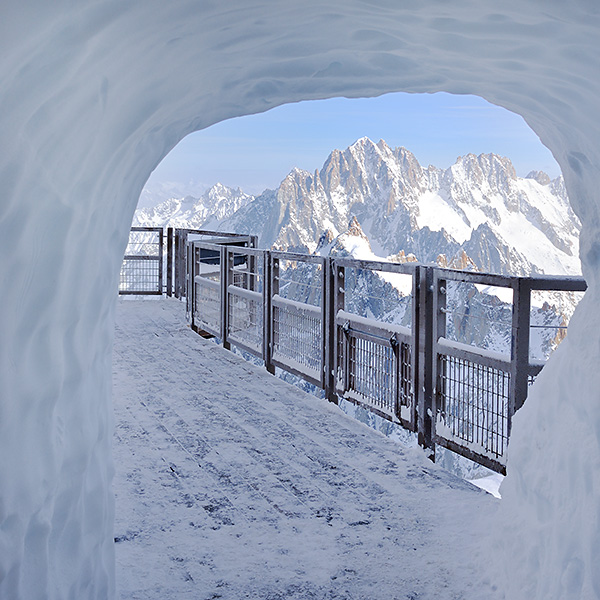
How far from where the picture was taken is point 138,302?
1334cm

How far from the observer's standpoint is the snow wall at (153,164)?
6.03 feet

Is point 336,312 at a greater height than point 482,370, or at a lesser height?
greater

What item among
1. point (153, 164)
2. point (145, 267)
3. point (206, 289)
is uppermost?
point (153, 164)

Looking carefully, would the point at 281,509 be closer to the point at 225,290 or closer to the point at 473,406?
the point at 473,406

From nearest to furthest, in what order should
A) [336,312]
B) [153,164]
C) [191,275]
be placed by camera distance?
1. [153,164]
2. [336,312]
3. [191,275]

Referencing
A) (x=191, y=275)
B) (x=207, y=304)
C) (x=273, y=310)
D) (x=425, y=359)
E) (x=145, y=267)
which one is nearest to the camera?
(x=425, y=359)

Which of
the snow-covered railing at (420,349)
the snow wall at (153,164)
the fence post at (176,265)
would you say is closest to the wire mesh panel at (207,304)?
the snow-covered railing at (420,349)

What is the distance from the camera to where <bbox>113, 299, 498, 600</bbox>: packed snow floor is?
3.03 meters

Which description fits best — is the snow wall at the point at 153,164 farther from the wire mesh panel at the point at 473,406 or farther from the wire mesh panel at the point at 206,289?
the wire mesh panel at the point at 206,289

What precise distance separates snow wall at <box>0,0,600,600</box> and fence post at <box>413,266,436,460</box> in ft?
4.20

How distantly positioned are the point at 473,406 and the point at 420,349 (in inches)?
23.0

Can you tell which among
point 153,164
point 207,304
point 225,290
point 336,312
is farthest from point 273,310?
point 153,164

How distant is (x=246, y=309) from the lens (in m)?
8.05

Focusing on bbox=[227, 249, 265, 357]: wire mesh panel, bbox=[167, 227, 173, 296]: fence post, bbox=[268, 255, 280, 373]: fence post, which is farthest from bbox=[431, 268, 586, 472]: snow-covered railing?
bbox=[167, 227, 173, 296]: fence post
